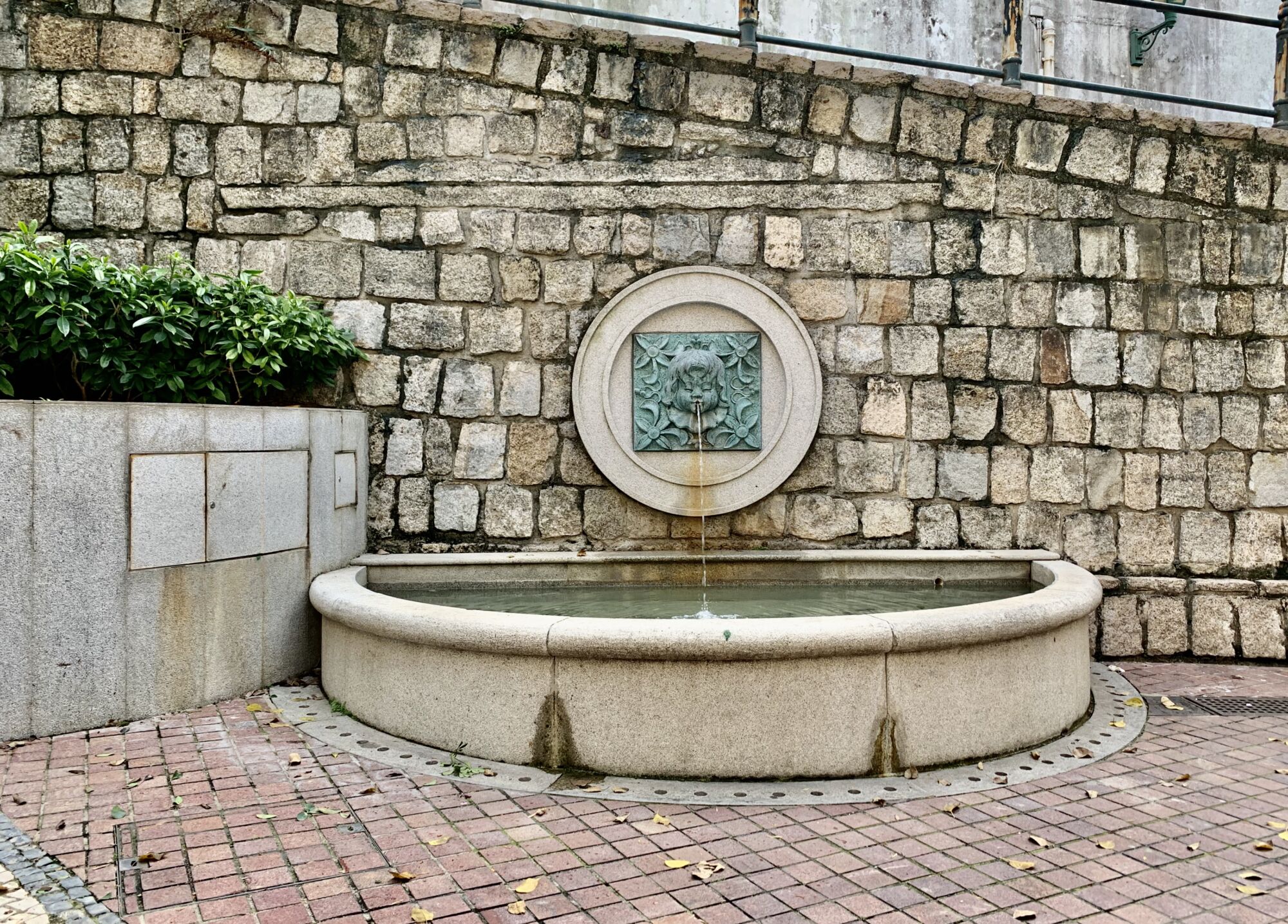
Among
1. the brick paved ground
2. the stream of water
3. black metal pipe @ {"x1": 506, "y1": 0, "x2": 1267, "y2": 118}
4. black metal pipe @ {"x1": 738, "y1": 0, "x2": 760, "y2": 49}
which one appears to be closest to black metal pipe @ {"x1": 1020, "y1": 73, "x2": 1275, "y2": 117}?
black metal pipe @ {"x1": 506, "y1": 0, "x2": 1267, "y2": 118}

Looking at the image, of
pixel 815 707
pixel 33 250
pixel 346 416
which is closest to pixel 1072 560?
pixel 815 707

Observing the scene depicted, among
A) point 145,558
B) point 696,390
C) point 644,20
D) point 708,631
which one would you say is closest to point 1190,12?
point 644,20

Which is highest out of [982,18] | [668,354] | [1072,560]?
[982,18]

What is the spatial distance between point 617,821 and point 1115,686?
3.13m

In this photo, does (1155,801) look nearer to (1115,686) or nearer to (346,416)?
(1115,686)

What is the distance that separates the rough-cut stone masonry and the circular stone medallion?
0.12 meters

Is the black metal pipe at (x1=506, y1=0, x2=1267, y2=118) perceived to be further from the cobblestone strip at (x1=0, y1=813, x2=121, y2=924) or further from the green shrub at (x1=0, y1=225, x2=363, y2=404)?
the cobblestone strip at (x1=0, y1=813, x2=121, y2=924)

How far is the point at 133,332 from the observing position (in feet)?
14.1

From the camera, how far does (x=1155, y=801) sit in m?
3.34

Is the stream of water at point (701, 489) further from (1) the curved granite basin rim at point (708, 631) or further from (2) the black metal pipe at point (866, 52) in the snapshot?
(2) the black metal pipe at point (866, 52)

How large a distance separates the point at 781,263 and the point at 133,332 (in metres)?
3.49

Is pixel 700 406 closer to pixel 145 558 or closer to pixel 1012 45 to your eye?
pixel 145 558

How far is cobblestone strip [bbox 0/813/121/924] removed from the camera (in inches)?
96.1

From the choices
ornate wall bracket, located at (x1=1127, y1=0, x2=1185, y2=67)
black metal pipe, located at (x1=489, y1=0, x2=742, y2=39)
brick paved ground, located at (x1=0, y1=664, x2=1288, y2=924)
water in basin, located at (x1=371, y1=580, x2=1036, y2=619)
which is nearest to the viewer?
brick paved ground, located at (x1=0, y1=664, x2=1288, y2=924)
